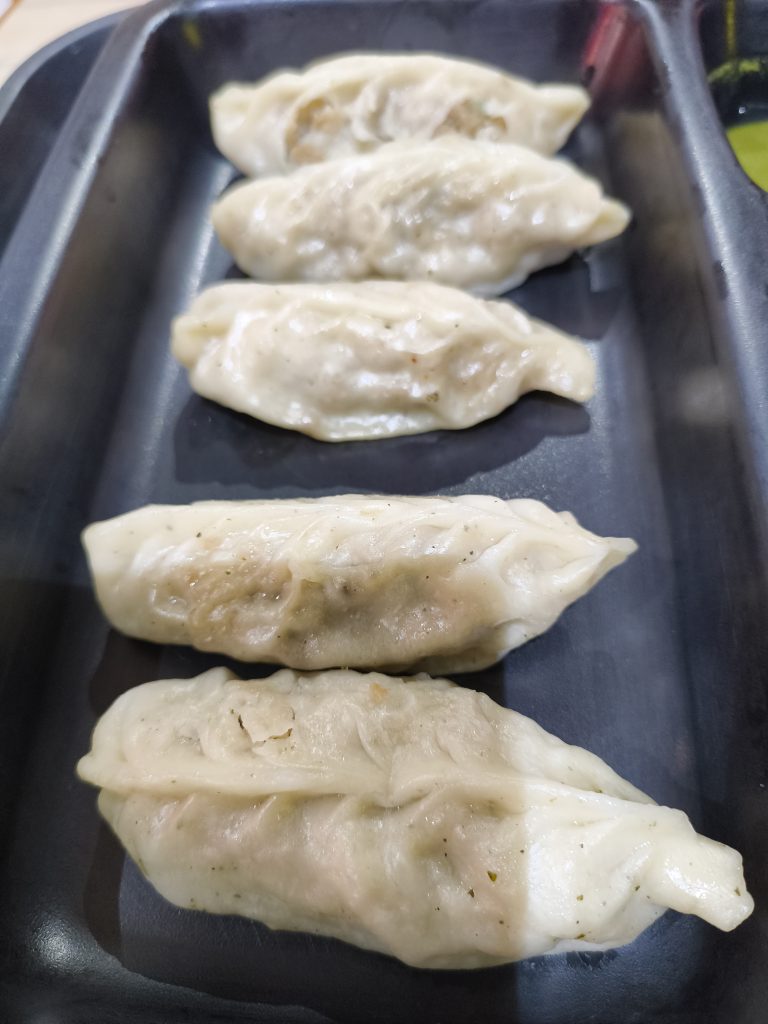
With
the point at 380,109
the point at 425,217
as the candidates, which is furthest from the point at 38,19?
the point at 425,217

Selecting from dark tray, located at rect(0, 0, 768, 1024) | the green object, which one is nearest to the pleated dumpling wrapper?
dark tray, located at rect(0, 0, 768, 1024)

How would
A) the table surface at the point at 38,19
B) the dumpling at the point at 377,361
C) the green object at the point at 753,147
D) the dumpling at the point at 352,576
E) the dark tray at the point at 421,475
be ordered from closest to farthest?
the dark tray at the point at 421,475
the dumpling at the point at 352,576
the dumpling at the point at 377,361
the green object at the point at 753,147
the table surface at the point at 38,19

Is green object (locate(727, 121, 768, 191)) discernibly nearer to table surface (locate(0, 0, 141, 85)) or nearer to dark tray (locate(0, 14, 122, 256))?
dark tray (locate(0, 14, 122, 256))

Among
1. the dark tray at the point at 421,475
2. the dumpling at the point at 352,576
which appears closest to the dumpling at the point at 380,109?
the dark tray at the point at 421,475

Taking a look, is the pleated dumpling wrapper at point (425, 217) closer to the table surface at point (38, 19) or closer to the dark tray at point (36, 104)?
the dark tray at point (36, 104)

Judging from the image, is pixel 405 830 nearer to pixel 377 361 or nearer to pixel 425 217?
pixel 377 361

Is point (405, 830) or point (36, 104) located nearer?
point (405, 830)
